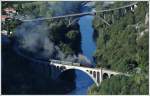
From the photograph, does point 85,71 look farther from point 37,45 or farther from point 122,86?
point 37,45

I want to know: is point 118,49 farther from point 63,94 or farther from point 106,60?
point 63,94

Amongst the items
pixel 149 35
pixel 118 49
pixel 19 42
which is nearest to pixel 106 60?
pixel 118 49

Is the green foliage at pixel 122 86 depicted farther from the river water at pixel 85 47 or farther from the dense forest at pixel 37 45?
the dense forest at pixel 37 45

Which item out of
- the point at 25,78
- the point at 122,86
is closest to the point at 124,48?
the point at 122,86

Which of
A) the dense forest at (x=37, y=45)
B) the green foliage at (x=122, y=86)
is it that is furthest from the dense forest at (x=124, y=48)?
the dense forest at (x=37, y=45)

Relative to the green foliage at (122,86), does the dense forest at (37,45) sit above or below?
above

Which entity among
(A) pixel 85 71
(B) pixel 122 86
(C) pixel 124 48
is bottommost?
(B) pixel 122 86
